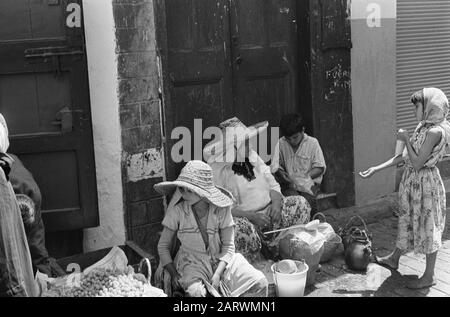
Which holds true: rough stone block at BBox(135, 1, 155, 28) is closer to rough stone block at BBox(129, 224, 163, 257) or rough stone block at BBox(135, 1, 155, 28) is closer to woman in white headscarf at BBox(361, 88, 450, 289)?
rough stone block at BBox(129, 224, 163, 257)

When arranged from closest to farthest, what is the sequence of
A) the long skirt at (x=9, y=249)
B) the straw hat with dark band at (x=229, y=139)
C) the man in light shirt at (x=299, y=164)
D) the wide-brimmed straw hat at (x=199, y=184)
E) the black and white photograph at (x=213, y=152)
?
1. the long skirt at (x=9, y=249)
2. the wide-brimmed straw hat at (x=199, y=184)
3. the black and white photograph at (x=213, y=152)
4. the straw hat with dark band at (x=229, y=139)
5. the man in light shirt at (x=299, y=164)

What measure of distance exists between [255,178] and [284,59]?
158 cm

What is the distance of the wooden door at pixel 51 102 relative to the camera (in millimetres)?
4602

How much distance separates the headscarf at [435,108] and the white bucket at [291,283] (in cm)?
160

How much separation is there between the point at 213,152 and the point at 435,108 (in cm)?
191

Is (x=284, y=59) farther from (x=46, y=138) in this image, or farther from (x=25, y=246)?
(x=25, y=246)

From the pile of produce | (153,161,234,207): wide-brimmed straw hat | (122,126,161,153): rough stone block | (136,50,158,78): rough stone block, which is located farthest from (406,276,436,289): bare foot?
(136,50,158,78): rough stone block

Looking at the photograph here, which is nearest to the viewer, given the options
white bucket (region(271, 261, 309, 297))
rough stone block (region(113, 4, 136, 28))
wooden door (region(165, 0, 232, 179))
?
white bucket (region(271, 261, 309, 297))

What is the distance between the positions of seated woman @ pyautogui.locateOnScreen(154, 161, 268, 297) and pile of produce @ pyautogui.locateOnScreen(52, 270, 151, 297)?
1.18ft

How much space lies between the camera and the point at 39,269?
4.34 metres

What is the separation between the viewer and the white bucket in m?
4.54


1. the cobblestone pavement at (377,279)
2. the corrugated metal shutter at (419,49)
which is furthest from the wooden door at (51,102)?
the corrugated metal shutter at (419,49)

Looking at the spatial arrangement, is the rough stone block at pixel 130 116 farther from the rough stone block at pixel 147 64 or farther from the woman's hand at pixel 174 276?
the woman's hand at pixel 174 276
